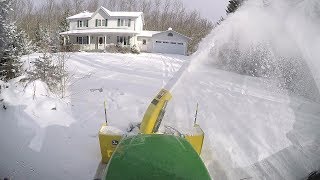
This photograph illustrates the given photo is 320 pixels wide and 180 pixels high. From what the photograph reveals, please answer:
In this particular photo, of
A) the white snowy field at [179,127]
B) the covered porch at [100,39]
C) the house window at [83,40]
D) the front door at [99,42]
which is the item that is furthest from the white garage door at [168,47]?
the white snowy field at [179,127]

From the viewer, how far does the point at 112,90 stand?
14.6 meters

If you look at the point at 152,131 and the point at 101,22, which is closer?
the point at 152,131

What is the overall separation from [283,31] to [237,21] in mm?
1298

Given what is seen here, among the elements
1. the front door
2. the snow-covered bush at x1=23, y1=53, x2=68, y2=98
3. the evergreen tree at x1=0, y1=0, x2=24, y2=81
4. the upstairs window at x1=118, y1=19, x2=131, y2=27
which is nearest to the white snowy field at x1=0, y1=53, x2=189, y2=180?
the snow-covered bush at x1=23, y1=53, x2=68, y2=98

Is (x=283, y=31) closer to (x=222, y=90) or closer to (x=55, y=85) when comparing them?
(x=222, y=90)

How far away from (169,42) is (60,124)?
35.6 m

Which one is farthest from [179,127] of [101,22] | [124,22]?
Answer: [101,22]

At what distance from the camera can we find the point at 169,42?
44062 millimetres

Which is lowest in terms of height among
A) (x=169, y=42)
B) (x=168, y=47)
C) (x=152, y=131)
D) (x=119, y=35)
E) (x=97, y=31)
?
(x=152, y=131)

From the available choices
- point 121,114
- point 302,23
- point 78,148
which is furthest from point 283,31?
point 78,148

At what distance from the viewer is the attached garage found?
1718 inches

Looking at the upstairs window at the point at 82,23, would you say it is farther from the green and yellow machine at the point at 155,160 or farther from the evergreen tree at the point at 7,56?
the green and yellow machine at the point at 155,160

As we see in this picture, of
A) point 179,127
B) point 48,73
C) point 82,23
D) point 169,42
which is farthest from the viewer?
point 82,23

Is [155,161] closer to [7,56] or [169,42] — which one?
[7,56]
